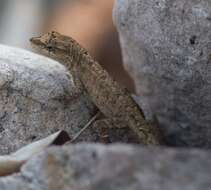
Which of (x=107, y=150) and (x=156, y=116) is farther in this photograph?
(x=156, y=116)

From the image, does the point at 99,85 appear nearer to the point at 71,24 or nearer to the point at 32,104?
the point at 32,104

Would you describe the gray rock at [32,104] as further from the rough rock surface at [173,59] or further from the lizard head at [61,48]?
the rough rock surface at [173,59]

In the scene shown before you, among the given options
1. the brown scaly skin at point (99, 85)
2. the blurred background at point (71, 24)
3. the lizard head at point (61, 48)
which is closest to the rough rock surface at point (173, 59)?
the brown scaly skin at point (99, 85)

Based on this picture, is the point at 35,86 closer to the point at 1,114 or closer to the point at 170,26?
the point at 1,114

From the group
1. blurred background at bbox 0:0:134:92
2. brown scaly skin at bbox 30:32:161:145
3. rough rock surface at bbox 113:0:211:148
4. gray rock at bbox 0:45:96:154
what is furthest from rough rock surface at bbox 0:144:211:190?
blurred background at bbox 0:0:134:92

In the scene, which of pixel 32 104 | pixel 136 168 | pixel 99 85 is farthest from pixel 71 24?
pixel 136 168

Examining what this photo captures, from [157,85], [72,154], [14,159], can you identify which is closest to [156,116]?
[157,85]
